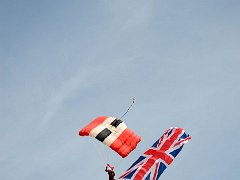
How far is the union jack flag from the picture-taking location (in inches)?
1640

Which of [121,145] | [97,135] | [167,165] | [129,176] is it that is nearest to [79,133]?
[97,135]

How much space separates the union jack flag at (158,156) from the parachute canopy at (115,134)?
4.26 metres

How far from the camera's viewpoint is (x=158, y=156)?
43188mm

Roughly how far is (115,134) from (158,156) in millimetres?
6275

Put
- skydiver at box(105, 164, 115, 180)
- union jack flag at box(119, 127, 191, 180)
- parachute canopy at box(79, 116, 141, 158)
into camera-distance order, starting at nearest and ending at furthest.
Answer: skydiver at box(105, 164, 115, 180)
parachute canopy at box(79, 116, 141, 158)
union jack flag at box(119, 127, 191, 180)

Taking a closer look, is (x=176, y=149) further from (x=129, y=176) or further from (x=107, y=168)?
(x=107, y=168)

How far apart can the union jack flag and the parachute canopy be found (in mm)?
4256

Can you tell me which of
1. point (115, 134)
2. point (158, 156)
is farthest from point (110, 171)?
point (158, 156)

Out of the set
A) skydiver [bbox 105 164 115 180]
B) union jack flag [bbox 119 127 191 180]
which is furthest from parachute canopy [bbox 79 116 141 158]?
union jack flag [bbox 119 127 191 180]

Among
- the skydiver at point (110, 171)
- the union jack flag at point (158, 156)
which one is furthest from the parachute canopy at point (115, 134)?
the union jack flag at point (158, 156)

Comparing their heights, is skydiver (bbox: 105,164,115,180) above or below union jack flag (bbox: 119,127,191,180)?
below

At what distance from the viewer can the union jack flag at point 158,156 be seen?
137ft

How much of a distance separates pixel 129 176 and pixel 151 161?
3.18m

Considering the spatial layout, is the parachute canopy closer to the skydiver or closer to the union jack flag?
the skydiver
